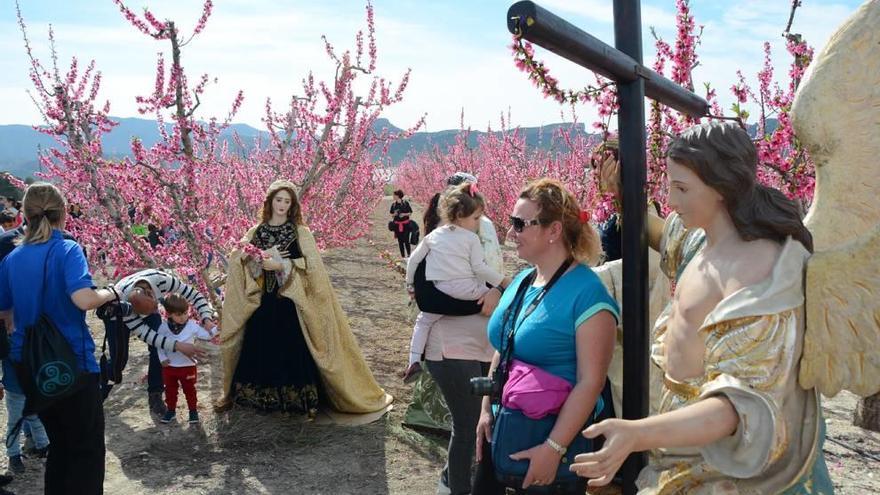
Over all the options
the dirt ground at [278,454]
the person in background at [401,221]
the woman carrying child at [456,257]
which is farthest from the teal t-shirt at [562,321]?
the person in background at [401,221]

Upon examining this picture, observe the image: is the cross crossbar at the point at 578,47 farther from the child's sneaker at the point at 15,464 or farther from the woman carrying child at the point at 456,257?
the child's sneaker at the point at 15,464

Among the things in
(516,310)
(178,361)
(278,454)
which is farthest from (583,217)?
(178,361)

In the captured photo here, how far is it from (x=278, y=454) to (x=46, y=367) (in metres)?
1.88

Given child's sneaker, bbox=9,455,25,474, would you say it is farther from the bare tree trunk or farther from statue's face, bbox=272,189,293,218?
the bare tree trunk

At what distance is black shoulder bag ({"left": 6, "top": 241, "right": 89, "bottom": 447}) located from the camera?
9.34 feet

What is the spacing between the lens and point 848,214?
1330 millimetres

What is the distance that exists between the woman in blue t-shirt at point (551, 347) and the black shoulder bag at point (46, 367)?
1862 millimetres

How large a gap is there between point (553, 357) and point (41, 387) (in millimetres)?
2149

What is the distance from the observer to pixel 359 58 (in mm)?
6684

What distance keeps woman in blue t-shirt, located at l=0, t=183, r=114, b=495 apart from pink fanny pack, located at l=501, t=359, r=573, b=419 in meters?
1.93

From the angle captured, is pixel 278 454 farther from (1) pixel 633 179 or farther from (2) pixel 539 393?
(1) pixel 633 179

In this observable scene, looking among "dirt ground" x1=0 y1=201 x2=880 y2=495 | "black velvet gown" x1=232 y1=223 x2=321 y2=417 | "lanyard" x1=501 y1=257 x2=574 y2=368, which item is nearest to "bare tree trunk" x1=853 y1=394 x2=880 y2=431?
"dirt ground" x1=0 y1=201 x2=880 y2=495

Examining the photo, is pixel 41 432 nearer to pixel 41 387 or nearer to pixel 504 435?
pixel 41 387

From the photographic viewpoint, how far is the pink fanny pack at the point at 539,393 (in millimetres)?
1938
